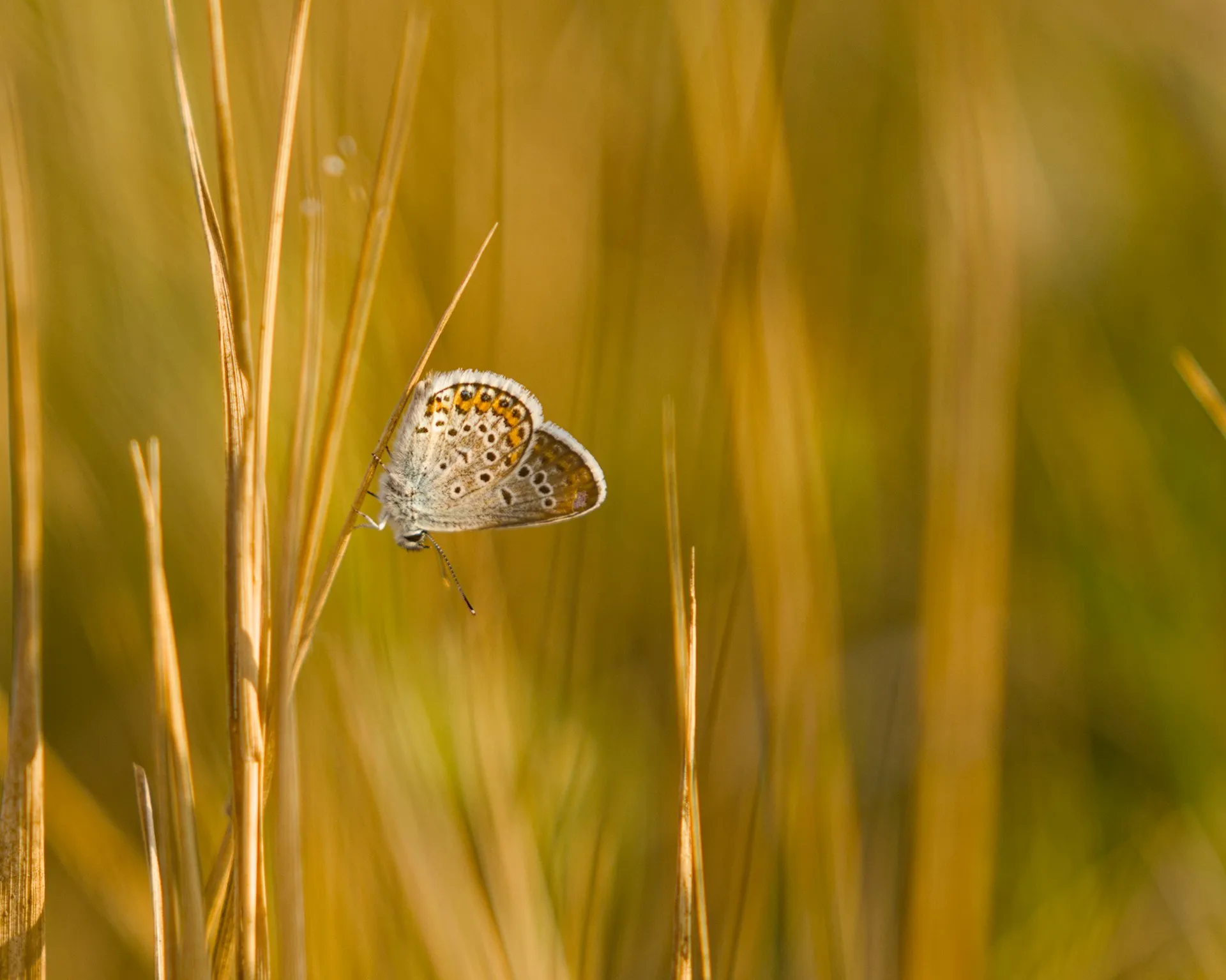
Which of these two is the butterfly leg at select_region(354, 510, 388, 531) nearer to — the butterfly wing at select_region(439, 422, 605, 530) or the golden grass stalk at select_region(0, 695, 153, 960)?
A: the butterfly wing at select_region(439, 422, 605, 530)

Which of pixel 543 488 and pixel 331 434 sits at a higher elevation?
pixel 331 434

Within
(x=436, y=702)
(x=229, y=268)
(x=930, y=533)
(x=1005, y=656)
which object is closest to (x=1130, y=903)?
(x=1005, y=656)

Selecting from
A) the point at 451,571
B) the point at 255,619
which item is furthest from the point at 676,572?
the point at 451,571

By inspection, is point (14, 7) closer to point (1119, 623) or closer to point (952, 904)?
point (952, 904)

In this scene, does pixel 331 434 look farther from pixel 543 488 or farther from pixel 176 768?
pixel 543 488

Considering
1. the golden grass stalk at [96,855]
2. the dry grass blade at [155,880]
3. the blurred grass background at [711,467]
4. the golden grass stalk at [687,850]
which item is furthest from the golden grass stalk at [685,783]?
the golden grass stalk at [96,855]

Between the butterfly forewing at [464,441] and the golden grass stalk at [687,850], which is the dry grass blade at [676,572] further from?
the butterfly forewing at [464,441]

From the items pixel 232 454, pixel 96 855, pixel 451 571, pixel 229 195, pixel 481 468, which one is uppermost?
pixel 229 195
